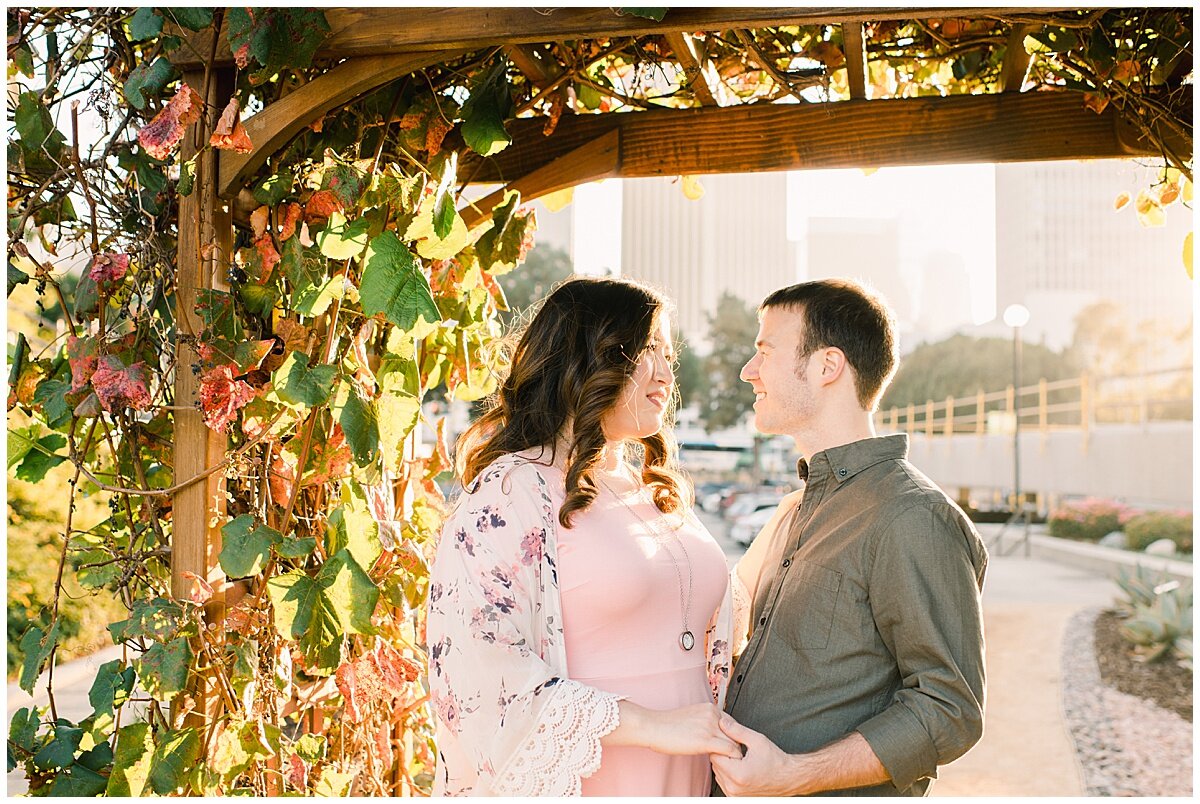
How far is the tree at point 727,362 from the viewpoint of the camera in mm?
27781

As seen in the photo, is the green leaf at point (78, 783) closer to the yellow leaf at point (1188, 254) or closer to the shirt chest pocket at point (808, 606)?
the shirt chest pocket at point (808, 606)

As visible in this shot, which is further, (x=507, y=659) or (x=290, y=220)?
(x=290, y=220)

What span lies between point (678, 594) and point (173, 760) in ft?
3.06

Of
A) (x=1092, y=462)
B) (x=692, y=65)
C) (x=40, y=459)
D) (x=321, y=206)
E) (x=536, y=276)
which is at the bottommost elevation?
(x=1092, y=462)

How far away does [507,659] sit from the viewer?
4.66ft

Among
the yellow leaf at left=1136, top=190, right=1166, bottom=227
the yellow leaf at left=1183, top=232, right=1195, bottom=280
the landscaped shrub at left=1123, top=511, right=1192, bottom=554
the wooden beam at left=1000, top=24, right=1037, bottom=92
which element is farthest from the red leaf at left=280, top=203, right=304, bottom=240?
the landscaped shrub at left=1123, top=511, right=1192, bottom=554

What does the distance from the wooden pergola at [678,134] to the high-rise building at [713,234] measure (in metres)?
41.7

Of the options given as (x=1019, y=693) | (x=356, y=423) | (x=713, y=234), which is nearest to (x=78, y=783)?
(x=356, y=423)

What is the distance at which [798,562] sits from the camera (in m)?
1.62

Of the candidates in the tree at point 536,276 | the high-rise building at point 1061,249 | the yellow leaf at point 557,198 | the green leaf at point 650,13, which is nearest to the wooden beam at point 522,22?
the green leaf at point 650,13

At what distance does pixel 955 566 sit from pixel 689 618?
44 centimetres

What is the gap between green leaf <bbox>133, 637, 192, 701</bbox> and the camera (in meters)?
1.61

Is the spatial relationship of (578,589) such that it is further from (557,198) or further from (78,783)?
(557,198)

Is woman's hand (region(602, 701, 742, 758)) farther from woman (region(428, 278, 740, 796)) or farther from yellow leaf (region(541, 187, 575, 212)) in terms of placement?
yellow leaf (region(541, 187, 575, 212))
